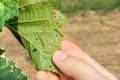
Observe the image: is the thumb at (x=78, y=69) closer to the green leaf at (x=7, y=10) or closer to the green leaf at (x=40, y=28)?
the green leaf at (x=40, y=28)

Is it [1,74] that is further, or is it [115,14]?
[115,14]

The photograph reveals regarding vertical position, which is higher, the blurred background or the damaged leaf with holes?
the damaged leaf with holes

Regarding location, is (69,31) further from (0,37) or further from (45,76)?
(45,76)

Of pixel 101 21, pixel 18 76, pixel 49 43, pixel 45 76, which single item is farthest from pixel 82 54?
pixel 101 21

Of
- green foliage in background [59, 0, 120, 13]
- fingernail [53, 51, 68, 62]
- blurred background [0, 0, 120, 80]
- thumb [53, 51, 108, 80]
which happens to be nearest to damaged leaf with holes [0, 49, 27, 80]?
fingernail [53, 51, 68, 62]

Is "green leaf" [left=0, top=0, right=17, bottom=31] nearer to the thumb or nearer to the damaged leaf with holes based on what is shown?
the damaged leaf with holes

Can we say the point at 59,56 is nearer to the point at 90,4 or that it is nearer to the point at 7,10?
the point at 7,10

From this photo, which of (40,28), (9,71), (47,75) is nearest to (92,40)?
(47,75)
